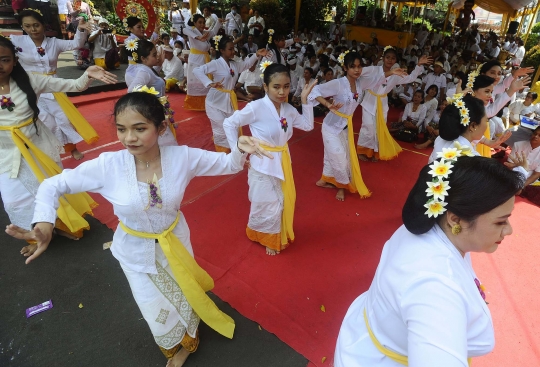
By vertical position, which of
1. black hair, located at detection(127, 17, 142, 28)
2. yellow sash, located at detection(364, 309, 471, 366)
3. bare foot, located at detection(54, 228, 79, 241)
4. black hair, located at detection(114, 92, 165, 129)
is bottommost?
bare foot, located at detection(54, 228, 79, 241)

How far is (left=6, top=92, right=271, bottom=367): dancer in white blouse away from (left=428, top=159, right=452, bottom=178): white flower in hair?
89cm

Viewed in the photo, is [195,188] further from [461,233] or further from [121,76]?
[121,76]

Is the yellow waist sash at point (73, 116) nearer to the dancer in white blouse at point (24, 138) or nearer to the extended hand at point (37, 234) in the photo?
the dancer in white blouse at point (24, 138)

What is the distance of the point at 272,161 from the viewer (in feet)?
9.07

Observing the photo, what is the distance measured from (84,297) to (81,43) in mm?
3151

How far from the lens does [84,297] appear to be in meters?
2.54

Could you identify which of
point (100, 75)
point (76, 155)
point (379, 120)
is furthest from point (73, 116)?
point (379, 120)

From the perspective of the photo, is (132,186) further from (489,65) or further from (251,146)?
(489,65)

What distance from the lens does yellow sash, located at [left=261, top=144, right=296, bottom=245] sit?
2836 millimetres

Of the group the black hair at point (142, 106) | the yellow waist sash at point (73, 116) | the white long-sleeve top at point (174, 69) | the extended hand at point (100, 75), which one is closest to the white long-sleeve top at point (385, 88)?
the extended hand at point (100, 75)

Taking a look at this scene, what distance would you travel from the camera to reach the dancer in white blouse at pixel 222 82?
14.9 feet

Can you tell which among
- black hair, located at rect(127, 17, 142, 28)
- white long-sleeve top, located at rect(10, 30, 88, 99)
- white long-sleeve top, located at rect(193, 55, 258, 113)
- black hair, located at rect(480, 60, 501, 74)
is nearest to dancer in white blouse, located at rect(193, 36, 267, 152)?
white long-sleeve top, located at rect(193, 55, 258, 113)

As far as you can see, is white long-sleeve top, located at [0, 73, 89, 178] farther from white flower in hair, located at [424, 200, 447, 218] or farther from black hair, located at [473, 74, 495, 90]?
black hair, located at [473, 74, 495, 90]

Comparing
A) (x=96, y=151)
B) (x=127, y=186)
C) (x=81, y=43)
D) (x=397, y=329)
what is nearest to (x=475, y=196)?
(x=397, y=329)
